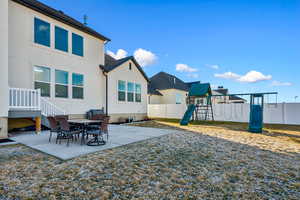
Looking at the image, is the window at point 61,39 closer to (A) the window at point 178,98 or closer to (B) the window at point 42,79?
(B) the window at point 42,79

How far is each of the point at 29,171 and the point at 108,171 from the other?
1707 millimetres

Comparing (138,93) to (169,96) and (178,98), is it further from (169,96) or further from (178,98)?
(178,98)

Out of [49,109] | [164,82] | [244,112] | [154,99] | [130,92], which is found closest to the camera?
[49,109]

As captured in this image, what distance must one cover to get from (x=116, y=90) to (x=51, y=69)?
4.86 meters

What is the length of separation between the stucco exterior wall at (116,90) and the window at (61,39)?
3525 millimetres

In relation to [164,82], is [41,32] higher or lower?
higher

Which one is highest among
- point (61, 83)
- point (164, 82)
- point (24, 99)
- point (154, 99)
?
point (164, 82)

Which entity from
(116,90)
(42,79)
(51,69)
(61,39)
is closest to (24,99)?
(42,79)

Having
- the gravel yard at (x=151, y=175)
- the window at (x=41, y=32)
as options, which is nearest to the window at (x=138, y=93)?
the window at (x=41, y=32)

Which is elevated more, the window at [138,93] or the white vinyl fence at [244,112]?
the window at [138,93]

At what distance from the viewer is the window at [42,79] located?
334 inches

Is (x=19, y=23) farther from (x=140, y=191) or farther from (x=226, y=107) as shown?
(x=226, y=107)

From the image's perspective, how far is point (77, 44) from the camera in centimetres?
1053

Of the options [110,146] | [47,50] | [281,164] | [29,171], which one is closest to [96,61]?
Result: [47,50]
